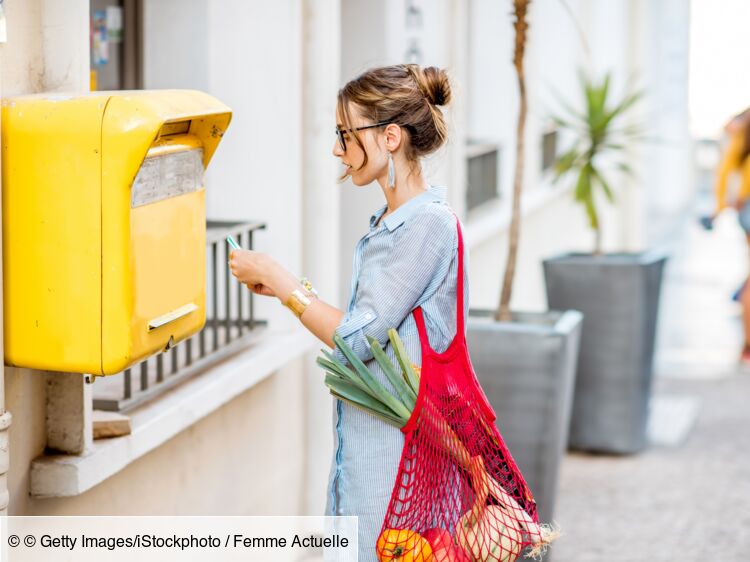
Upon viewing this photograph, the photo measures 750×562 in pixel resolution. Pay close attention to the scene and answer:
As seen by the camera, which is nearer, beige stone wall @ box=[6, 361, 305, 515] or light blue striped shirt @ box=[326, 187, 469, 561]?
light blue striped shirt @ box=[326, 187, 469, 561]

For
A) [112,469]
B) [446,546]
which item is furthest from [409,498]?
[112,469]

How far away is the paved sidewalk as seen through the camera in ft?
19.1

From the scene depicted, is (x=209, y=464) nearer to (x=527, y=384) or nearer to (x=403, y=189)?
(x=527, y=384)

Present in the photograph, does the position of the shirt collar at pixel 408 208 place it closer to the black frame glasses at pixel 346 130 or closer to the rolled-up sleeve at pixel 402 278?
the rolled-up sleeve at pixel 402 278

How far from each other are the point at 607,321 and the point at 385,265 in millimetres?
4377

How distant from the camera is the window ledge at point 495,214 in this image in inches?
317

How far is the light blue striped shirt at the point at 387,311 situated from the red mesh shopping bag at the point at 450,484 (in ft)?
0.13

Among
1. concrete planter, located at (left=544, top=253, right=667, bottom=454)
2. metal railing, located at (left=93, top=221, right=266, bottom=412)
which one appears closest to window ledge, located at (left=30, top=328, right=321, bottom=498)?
metal railing, located at (left=93, top=221, right=266, bottom=412)

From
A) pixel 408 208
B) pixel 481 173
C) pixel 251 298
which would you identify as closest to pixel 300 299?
pixel 408 208

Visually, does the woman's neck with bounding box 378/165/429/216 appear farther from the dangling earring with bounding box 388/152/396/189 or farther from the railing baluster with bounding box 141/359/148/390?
the railing baluster with bounding box 141/359/148/390

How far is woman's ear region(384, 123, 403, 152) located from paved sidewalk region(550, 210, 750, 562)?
314 centimetres

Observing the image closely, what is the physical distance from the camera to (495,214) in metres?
8.95

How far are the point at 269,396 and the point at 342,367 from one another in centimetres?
223

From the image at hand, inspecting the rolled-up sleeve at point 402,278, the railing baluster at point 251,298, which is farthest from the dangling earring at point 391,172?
the railing baluster at point 251,298
